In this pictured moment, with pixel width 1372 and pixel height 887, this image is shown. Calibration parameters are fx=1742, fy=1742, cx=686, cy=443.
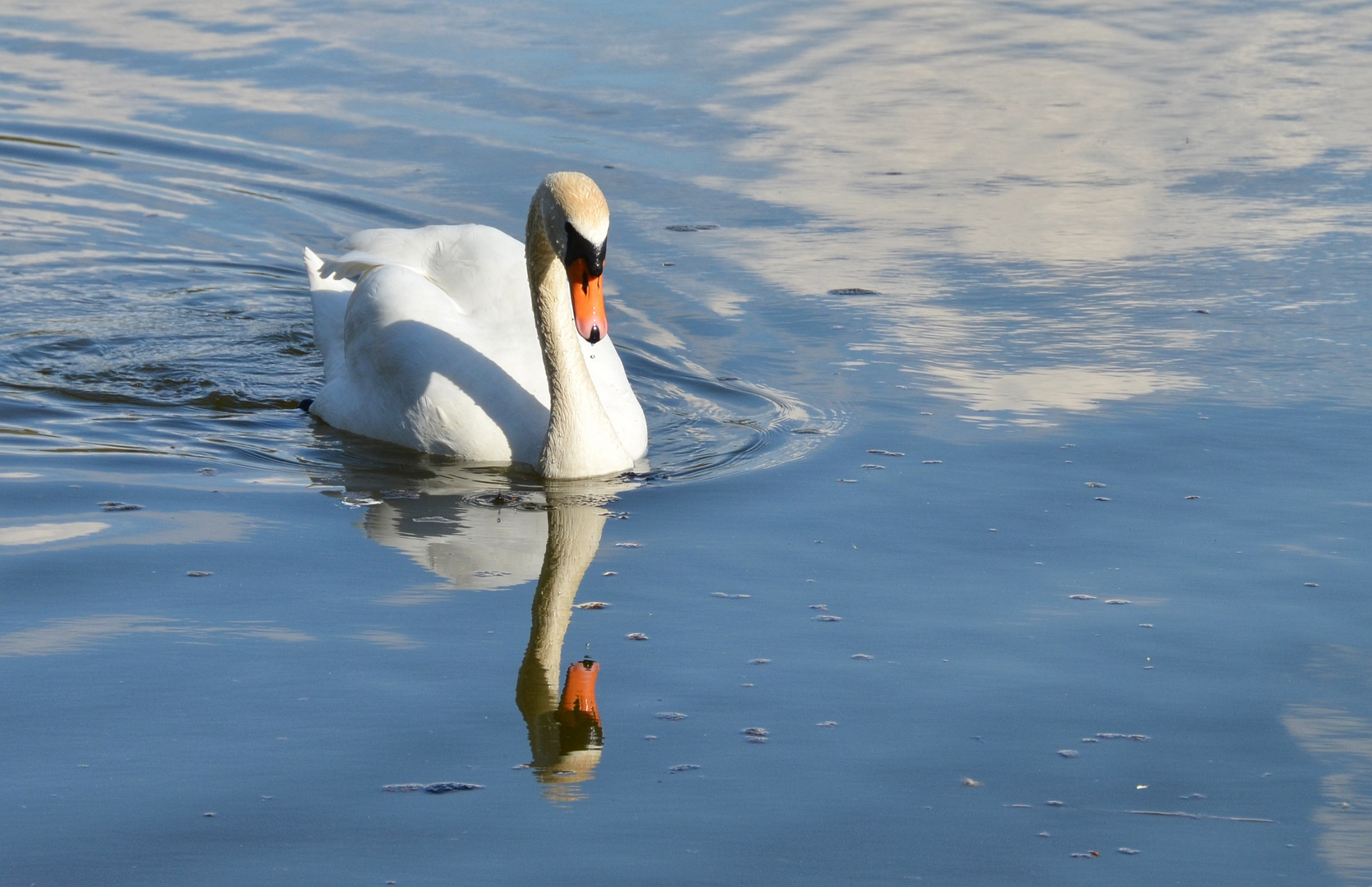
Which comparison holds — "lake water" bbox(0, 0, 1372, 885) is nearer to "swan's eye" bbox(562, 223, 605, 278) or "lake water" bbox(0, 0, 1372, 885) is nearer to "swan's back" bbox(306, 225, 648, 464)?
"swan's back" bbox(306, 225, 648, 464)

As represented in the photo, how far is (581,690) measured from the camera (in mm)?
5336

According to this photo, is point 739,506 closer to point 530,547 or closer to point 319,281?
point 530,547

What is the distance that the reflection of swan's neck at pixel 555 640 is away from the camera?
16.2 ft

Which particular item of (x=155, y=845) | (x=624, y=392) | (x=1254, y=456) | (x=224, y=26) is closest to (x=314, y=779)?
(x=155, y=845)

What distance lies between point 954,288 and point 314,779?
5989 millimetres

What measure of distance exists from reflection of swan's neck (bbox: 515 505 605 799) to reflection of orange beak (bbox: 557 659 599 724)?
4 cm

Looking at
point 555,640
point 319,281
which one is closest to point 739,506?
point 555,640

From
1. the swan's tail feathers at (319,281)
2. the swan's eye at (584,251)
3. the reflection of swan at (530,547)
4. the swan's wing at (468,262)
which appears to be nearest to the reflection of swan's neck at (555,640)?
the reflection of swan at (530,547)

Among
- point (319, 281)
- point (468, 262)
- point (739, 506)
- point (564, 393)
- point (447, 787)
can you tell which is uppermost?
point (468, 262)

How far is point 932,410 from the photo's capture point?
8.05m

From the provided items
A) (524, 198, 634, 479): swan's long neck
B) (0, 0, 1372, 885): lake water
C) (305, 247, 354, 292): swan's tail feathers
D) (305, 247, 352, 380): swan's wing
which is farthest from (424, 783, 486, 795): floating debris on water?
(305, 247, 354, 292): swan's tail feathers

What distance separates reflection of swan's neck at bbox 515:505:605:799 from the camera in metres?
4.93

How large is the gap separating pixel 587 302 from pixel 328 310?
287 cm

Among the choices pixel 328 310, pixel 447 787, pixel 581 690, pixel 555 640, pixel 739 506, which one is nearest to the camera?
pixel 447 787
